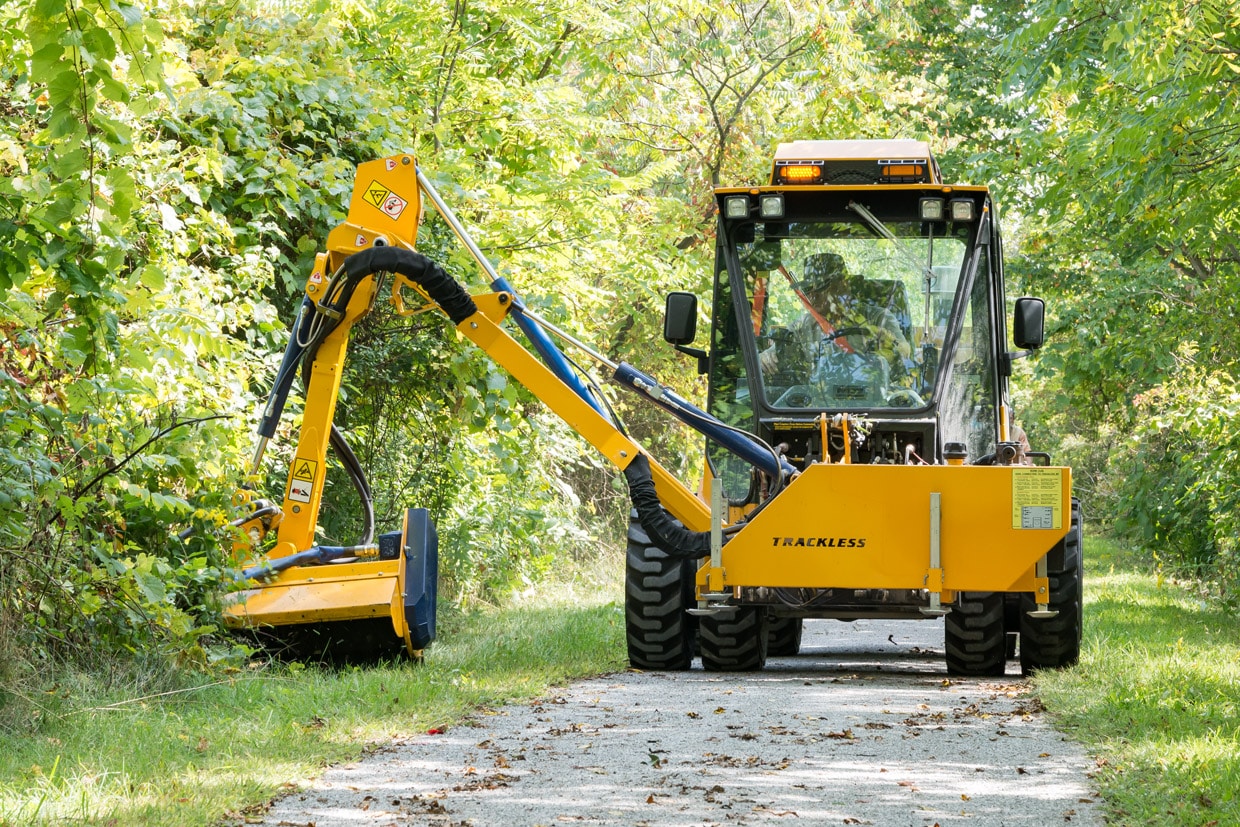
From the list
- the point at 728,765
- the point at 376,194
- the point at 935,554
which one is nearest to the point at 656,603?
the point at 935,554

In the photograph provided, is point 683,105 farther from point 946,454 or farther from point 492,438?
point 946,454

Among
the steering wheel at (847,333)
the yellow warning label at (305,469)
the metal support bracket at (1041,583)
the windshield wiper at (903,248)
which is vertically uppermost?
the windshield wiper at (903,248)

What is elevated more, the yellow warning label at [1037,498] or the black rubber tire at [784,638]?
the yellow warning label at [1037,498]

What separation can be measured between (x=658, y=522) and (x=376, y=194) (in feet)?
8.72

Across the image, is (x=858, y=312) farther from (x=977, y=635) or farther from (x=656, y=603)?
(x=656, y=603)

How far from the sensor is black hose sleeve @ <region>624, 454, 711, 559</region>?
29.5 feet

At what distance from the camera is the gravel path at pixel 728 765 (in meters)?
5.25

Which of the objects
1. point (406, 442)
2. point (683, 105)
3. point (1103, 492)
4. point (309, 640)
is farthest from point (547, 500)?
point (1103, 492)

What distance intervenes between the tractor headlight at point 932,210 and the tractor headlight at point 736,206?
3.84ft

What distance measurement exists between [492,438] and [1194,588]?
1034 centimetres

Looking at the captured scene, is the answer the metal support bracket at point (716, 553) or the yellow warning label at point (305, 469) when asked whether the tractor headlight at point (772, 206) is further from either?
the yellow warning label at point (305, 469)

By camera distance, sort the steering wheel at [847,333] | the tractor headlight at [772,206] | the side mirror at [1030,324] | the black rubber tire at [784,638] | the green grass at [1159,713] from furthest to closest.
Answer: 1. the black rubber tire at [784,638]
2. the tractor headlight at [772,206]
3. the steering wheel at [847,333]
4. the side mirror at [1030,324]
5. the green grass at [1159,713]

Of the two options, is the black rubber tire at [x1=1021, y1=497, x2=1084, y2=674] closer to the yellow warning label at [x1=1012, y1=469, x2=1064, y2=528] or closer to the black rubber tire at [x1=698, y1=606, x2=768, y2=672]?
the yellow warning label at [x1=1012, y1=469, x2=1064, y2=528]

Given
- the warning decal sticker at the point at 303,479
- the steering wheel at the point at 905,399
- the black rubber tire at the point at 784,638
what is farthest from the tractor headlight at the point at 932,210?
the warning decal sticker at the point at 303,479
